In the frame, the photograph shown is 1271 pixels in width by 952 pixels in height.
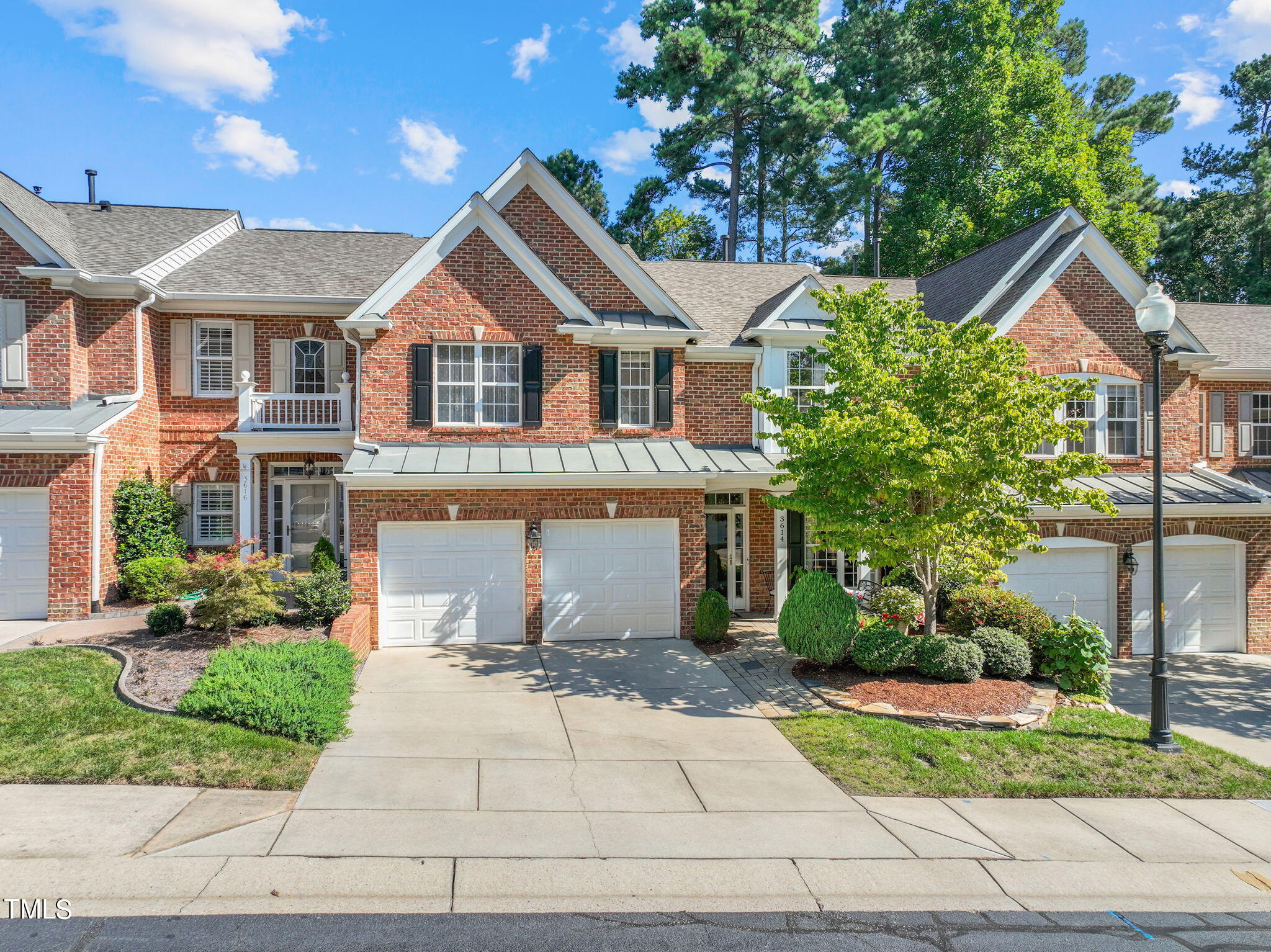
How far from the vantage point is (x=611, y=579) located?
14.2m

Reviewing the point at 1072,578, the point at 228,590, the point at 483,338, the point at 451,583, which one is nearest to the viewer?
the point at 228,590

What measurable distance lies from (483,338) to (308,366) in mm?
5945

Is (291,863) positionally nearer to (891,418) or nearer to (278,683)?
(278,683)

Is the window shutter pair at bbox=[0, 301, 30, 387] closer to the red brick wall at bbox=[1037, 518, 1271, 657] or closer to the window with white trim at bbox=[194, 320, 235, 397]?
the window with white trim at bbox=[194, 320, 235, 397]

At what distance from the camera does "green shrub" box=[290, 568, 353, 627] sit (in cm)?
1222

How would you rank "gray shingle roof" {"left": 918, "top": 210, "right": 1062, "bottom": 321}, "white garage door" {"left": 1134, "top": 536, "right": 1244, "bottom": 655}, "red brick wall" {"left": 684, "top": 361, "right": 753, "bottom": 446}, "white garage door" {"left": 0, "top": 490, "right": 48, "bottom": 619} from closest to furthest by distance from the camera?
"white garage door" {"left": 0, "top": 490, "right": 48, "bottom": 619} → "white garage door" {"left": 1134, "top": 536, "right": 1244, "bottom": 655} → "red brick wall" {"left": 684, "top": 361, "right": 753, "bottom": 446} → "gray shingle roof" {"left": 918, "top": 210, "right": 1062, "bottom": 321}

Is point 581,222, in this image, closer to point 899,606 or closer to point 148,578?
point 899,606

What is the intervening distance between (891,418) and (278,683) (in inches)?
352

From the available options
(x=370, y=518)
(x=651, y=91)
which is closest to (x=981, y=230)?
(x=651, y=91)

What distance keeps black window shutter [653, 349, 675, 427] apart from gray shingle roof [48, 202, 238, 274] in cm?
1164

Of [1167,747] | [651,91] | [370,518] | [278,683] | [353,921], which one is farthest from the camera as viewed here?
[651,91]

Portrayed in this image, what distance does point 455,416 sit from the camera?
47.2 ft

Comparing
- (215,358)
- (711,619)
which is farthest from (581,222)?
(215,358)

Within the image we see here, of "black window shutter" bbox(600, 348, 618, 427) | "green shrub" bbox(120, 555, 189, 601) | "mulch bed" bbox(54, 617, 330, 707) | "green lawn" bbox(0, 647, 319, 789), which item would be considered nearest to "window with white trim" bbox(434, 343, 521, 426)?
"black window shutter" bbox(600, 348, 618, 427)
